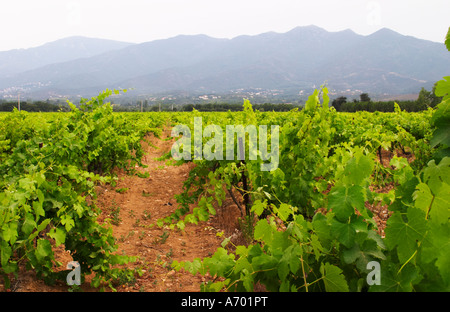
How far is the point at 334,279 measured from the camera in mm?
1290

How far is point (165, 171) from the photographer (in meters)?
10.3

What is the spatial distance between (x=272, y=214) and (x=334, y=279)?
2.41ft

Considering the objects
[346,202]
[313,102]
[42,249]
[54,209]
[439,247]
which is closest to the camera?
[439,247]

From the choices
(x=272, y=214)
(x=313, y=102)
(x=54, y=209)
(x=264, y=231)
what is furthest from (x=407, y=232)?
(x=54, y=209)

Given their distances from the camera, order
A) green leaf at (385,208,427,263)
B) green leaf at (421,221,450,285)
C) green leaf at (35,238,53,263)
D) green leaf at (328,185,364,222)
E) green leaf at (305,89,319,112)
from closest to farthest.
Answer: green leaf at (421,221,450,285) < green leaf at (385,208,427,263) < green leaf at (328,185,364,222) < green leaf at (35,238,53,263) < green leaf at (305,89,319,112)

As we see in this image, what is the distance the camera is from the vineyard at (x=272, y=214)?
115 cm

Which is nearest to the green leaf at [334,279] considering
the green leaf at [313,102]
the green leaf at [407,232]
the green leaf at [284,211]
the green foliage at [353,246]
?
the green foliage at [353,246]

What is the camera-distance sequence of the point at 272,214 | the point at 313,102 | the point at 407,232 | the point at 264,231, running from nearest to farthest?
the point at 407,232 < the point at 264,231 < the point at 272,214 < the point at 313,102

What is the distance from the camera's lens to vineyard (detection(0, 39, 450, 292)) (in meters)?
1.15

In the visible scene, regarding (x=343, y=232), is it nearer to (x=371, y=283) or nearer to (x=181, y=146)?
(x=371, y=283)

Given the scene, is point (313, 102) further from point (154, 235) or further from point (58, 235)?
point (154, 235)

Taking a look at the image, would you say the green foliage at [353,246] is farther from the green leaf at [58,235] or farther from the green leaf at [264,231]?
the green leaf at [58,235]

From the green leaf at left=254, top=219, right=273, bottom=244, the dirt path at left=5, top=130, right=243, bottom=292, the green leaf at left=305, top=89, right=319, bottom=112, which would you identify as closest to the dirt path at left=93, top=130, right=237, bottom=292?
the dirt path at left=5, top=130, right=243, bottom=292

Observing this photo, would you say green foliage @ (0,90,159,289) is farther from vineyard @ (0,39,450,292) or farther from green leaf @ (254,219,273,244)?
green leaf @ (254,219,273,244)
